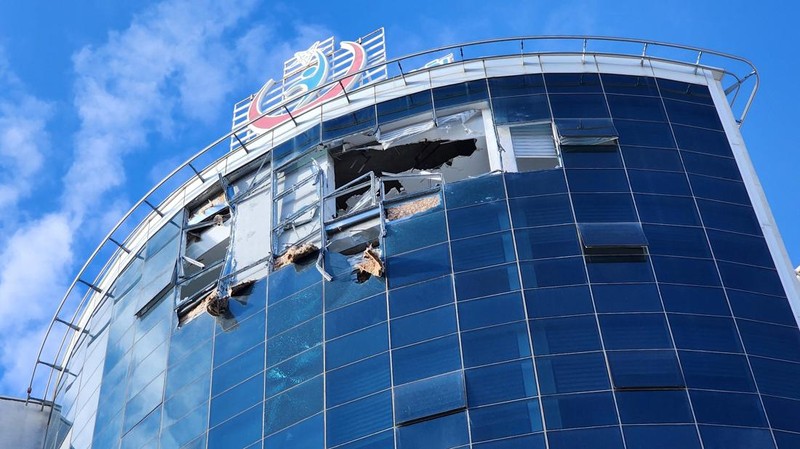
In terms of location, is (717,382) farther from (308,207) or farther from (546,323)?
(308,207)

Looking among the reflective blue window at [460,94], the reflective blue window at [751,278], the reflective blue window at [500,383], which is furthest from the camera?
the reflective blue window at [460,94]

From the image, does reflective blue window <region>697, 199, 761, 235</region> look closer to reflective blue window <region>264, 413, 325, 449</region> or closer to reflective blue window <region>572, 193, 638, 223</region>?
reflective blue window <region>572, 193, 638, 223</region>

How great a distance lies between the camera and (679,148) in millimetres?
41344

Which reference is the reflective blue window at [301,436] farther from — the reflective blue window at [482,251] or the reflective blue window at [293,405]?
the reflective blue window at [482,251]

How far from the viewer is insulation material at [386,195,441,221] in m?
39.7

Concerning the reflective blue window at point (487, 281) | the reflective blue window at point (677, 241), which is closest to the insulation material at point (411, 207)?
the reflective blue window at point (487, 281)

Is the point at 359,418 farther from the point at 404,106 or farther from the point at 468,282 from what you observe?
the point at 404,106

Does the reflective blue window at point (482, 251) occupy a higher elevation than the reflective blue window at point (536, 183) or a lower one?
lower

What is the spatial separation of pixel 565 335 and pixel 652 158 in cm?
880

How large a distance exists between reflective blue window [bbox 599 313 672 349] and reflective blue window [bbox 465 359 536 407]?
8.21 feet

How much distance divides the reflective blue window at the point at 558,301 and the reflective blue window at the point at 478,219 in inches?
119

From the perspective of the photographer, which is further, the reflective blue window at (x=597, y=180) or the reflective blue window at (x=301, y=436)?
the reflective blue window at (x=597, y=180)

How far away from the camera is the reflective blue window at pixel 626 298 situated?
35.5 metres

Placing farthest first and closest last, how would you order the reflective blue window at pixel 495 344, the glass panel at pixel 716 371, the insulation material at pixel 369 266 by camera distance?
the insulation material at pixel 369 266
the reflective blue window at pixel 495 344
the glass panel at pixel 716 371
